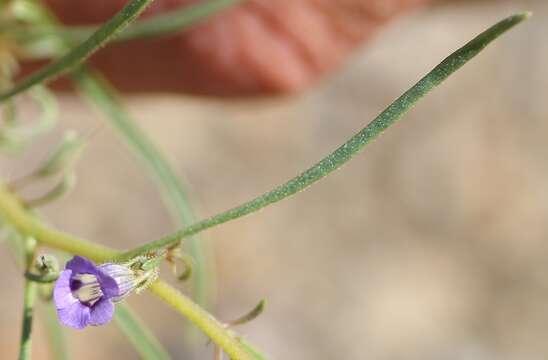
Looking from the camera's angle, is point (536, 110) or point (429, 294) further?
point (536, 110)

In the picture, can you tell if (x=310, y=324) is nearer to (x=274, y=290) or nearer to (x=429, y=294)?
(x=274, y=290)

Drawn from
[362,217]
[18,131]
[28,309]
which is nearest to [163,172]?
[18,131]

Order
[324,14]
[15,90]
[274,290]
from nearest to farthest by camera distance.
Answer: [15,90]
[324,14]
[274,290]

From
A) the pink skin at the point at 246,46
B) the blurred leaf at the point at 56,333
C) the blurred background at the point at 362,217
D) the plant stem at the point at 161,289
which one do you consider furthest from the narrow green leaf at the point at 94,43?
the blurred background at the point at 362,217

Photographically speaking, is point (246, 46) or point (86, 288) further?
point (246, 46)

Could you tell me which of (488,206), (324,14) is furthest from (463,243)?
(324,14)

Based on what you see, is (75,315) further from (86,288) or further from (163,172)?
(163,172)

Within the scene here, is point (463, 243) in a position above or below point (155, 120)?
below
